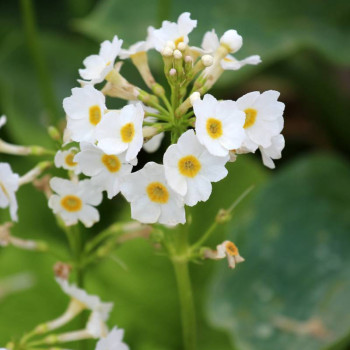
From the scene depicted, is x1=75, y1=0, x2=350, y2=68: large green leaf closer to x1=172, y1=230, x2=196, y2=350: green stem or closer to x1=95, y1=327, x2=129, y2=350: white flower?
x1=172, y1=230, x2=196, y2=350: green stem

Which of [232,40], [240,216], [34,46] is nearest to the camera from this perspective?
[232,40]

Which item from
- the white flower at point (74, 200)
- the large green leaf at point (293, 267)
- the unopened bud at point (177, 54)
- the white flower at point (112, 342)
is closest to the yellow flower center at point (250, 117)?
the unopened bud at point (177, 54)

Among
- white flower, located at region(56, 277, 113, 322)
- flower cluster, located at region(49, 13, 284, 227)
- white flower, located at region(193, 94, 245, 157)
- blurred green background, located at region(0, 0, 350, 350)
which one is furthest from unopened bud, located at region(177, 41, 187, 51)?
blurred green background, located at region(0, 0, 350, 350)

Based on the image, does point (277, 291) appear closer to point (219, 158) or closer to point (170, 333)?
point (170, 333)

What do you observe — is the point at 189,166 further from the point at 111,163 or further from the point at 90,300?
the point at 90,300

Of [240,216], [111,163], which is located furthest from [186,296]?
[240,216]

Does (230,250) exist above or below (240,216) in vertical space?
below
